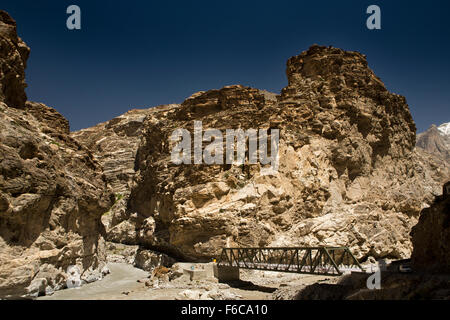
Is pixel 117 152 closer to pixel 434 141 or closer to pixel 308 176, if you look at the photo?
pixel 308 176

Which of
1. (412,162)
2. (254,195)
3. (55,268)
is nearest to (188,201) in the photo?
(254,195)

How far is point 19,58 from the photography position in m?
27.5

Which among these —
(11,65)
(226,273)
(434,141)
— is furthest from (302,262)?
(434,141)

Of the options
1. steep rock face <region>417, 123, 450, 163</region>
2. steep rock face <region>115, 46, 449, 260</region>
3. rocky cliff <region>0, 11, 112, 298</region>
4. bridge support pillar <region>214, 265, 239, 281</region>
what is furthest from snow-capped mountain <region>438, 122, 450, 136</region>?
Answer: rocky cliff <region>0, 11, 112, 298</region>

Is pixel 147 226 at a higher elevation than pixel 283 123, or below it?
below

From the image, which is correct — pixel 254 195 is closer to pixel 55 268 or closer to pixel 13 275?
pixel 55 268

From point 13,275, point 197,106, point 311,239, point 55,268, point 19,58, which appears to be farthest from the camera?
point 197,106

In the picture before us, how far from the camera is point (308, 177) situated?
108 feet

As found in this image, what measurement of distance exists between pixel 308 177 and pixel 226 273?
12.8 m

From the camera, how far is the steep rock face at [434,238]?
39.7 feet

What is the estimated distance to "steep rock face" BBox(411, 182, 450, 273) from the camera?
12.1 m

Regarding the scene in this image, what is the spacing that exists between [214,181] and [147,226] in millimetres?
13180

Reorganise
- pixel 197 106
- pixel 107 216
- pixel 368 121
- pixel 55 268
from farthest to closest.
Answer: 1. pixel 107 216
2. pixel 197 106
3. pixel 368 121
4. pixel 55 268

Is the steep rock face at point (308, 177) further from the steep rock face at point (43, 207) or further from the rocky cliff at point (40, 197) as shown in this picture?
the steep rock face at point (43, 207)
